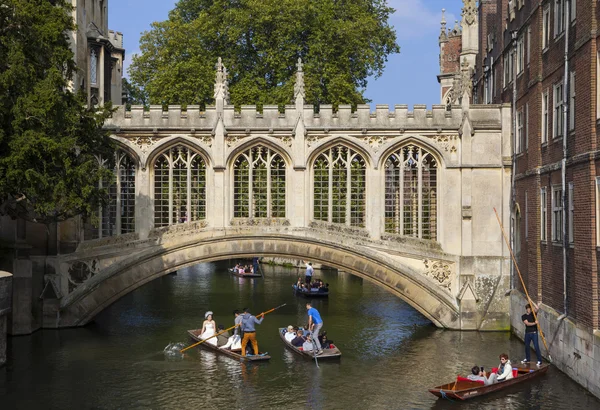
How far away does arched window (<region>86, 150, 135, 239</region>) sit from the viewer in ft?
82.7

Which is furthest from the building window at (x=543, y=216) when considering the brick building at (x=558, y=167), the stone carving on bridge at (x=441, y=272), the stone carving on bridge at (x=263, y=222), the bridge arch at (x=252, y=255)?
the stone carving on bridge at (x=263, y=222)

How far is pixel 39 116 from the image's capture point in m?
18.9

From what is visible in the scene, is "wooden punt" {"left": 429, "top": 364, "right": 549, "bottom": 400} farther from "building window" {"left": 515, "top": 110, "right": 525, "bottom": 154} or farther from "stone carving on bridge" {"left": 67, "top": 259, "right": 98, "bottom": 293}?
"stone carving on bridge" {"left": 67, "top": 259, "right": 98, "bottom": 293}

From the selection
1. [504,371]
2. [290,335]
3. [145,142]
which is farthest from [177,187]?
[504,371]

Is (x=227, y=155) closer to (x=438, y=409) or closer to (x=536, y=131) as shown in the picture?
(x=536, y=131)

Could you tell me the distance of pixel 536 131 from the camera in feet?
71.1

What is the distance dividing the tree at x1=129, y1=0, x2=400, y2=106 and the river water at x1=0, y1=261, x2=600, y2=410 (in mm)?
10689

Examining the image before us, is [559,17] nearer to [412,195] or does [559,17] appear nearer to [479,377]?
[412,195]

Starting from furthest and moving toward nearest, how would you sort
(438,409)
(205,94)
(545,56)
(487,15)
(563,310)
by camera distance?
1. (205,94)
2. (487,15)
3. (545,56)
4. (563,310)
5. (438,409)

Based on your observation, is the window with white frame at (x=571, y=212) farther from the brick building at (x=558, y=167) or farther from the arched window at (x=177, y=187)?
the arched window at (x=177, y=187)

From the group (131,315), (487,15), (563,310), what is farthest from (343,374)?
(487,15)

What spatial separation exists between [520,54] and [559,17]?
4558mm

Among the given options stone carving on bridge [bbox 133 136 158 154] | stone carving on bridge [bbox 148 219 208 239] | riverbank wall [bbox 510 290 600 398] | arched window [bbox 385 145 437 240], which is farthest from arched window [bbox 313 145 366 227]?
riverbank wall [bbox 510 290 600 398]

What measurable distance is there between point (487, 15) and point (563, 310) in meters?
17.3
